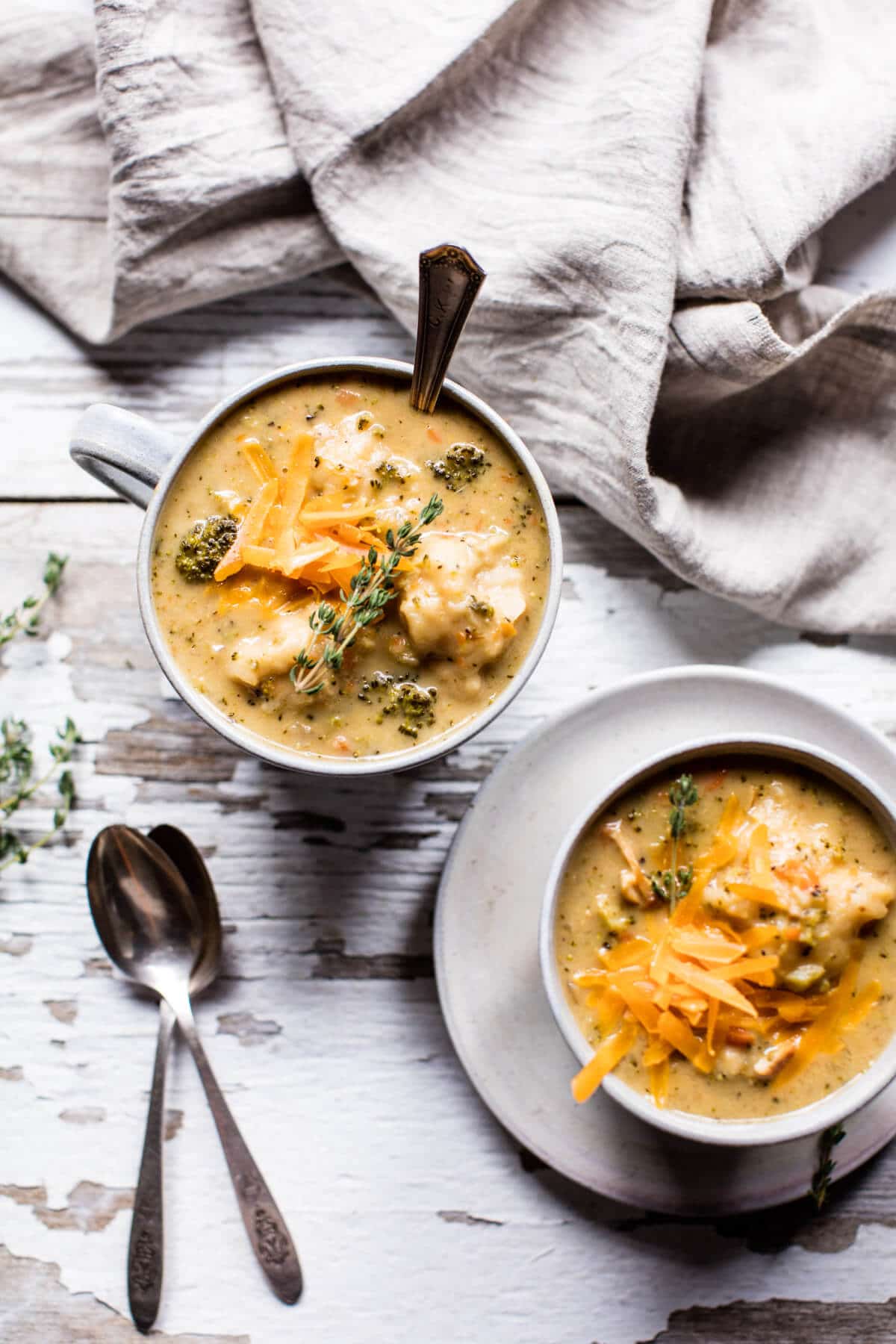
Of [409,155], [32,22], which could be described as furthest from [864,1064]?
[32,22]

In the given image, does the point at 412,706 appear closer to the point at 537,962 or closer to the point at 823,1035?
the point at 537,962

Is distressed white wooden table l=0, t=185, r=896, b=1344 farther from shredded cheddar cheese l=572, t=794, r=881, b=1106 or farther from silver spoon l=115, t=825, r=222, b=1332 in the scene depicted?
shredded cheddar cheese l=572, t=794, r=881, b=1106

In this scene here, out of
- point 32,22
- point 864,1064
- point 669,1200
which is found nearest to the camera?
point 864,1064

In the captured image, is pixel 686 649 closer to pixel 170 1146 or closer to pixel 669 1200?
pixel 669 1200

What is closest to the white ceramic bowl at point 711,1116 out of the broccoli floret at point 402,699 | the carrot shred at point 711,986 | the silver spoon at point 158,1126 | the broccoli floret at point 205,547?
the carrot shred at point 711,986

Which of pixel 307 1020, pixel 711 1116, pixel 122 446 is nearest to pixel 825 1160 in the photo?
pixel 711 1116

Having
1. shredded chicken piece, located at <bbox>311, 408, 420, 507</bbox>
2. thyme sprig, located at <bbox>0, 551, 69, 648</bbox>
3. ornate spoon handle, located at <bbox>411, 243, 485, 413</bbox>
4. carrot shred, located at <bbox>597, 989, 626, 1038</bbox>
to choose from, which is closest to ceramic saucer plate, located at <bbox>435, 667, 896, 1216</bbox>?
carrot shred, located at <bbox>597, 989, 626, 1038</bbox>

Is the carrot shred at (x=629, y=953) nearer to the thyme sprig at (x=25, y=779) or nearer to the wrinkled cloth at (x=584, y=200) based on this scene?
the wrinkled cloth at (x=584, y=200)
